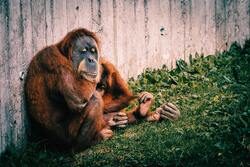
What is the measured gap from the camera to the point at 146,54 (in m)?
7.41

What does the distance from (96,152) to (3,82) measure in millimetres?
930

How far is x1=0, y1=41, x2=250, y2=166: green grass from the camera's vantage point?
195 inches

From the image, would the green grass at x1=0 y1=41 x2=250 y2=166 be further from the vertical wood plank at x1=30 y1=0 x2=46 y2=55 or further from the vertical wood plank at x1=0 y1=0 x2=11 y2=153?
the vertical wood plank at x1=30 y1=0 x2=46 y2=55

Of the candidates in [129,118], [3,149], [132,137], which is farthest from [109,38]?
[3,149]

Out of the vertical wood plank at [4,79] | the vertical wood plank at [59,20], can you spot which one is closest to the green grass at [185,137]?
the vertical wood plank at [4,79]

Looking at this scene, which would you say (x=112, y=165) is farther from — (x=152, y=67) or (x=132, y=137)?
(x=152, y=67)

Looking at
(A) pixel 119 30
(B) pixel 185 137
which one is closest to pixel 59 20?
(A) pixel 119 30

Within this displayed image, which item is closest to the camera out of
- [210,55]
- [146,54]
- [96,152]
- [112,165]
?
[112,165]

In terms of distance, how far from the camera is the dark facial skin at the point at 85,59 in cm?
571

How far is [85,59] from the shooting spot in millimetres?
5762

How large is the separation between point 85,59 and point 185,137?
3.57 feet

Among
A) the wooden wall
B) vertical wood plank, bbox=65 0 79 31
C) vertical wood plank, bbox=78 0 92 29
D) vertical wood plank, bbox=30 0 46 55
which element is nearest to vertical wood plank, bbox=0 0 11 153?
the wooden wall

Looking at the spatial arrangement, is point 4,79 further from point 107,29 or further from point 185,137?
point 107,29

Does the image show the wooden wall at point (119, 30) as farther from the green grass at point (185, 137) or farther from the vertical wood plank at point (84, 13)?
the green grass at point (185, 137)
